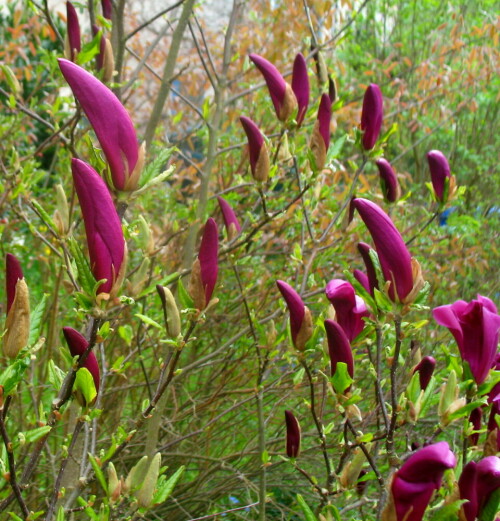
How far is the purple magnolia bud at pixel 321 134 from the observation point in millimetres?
1369

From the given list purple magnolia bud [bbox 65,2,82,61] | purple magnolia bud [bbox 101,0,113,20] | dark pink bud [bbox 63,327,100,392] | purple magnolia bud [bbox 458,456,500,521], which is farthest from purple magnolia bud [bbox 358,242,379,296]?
purple magnolia bud [bbox 101,0,113,20]

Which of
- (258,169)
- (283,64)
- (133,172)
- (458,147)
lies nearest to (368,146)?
(258,169)

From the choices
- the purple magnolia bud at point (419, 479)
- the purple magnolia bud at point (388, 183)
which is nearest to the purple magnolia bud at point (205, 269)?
the purple magnolia bud at point (419, 479)

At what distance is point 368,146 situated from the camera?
1.44m

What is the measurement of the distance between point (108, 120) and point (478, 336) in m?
0.52

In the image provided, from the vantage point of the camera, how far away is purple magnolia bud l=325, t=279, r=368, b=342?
0.92 metres

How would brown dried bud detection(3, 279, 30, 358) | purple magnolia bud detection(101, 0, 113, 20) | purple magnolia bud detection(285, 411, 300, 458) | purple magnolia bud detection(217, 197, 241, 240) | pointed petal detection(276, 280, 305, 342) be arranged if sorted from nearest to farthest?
brown dried bud detection(3, 279, 30, 358) < pointed petal detection(276, 280, 305, 342) < purple magnolia bud detection(285, 411, 300, 458) < purple magnolia bud detection(217, 197, 241, 240) < purple magnolia bud detection(101, 0, 113, 20)

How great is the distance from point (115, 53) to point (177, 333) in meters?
1.18

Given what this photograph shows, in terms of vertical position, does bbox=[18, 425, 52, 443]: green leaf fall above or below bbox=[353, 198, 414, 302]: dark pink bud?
below

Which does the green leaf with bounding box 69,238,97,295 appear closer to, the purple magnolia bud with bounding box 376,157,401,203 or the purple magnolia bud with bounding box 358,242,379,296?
the purple magnolia bud with bounding box 358,242,379,296

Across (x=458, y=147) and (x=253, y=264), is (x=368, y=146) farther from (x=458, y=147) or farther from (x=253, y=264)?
(x=458, y=147)

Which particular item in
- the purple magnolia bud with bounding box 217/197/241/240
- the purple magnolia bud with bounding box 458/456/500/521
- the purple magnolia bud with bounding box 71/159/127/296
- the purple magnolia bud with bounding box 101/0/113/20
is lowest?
the purple magnolia bud with bounding box 458/456/500/521

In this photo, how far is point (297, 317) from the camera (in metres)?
0.98

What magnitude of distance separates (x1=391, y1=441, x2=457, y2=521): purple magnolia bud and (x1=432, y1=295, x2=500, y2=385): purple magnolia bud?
8.9 inches
